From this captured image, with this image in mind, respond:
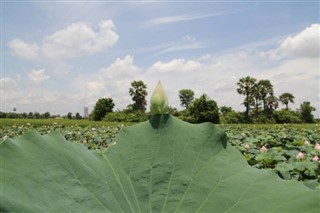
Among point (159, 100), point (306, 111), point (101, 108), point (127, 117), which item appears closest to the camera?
point (159, 100)

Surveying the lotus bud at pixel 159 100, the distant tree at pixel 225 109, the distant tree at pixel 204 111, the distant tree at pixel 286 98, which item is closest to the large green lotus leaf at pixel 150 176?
the lotus bud at pixel 159 100

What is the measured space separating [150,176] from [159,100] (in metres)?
0.16

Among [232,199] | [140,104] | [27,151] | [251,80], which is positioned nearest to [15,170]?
[27,151]

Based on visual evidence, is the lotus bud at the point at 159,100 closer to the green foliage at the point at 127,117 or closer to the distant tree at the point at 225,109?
the green foliage at the point at 127,117

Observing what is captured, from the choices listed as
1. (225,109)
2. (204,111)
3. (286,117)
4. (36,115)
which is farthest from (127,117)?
(36,115)

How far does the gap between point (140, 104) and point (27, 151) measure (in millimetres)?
36747

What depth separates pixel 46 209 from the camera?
61 centimetres

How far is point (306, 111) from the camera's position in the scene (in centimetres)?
4478

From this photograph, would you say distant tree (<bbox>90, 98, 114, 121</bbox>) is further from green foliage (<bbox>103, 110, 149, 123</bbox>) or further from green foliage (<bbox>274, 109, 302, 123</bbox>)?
green foliage (<bbox>274, 109, 302, 123</bbox>)

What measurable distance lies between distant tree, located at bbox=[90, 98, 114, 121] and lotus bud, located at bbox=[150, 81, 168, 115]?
1474 inches

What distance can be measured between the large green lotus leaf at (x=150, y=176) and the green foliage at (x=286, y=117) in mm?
41084

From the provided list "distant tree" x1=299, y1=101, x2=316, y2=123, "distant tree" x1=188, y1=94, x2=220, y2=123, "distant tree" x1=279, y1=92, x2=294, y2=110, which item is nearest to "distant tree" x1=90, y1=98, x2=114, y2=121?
"distant tree" x1=188, y1=94, x2=220, y2=123

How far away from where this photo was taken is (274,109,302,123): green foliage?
130ft

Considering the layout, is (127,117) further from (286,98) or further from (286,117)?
(286,98)
